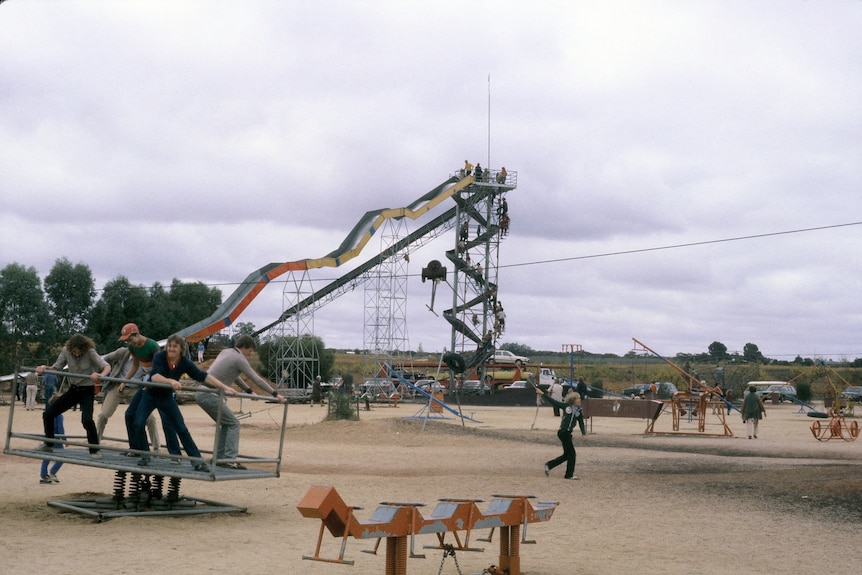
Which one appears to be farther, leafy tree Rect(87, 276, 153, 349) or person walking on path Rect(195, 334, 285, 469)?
leafy tree Rect(87, 276, 153, 349)

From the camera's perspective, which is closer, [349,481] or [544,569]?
[544,569]

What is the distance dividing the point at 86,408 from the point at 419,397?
2038 inches

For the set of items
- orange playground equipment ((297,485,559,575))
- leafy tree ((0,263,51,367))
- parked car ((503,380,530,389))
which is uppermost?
leafy tree ((0,263,51,367))

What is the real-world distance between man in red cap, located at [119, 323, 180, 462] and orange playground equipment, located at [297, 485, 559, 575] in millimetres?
4247

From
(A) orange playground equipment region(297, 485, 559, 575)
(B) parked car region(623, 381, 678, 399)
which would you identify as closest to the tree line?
(B) parked car region(623, 381, 678, 399)

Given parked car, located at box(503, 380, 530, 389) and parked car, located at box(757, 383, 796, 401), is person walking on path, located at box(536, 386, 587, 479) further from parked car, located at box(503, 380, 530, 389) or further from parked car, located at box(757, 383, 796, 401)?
parked car, located at box(757, 383, 796, 401)

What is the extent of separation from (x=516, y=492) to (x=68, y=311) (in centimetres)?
6528

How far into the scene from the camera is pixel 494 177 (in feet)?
210

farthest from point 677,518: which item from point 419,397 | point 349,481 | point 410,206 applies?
point 419,397

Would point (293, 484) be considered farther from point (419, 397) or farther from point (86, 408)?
point (419, 397)

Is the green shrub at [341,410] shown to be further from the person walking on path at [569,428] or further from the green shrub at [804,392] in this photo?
the green shrub at [804,392]

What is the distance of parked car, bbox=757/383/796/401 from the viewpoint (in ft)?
218

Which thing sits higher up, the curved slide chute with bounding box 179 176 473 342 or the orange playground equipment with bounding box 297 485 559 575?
the curved slide chute with bounding box 179 176 473 342

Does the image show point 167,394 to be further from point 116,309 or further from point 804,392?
point 116,309
